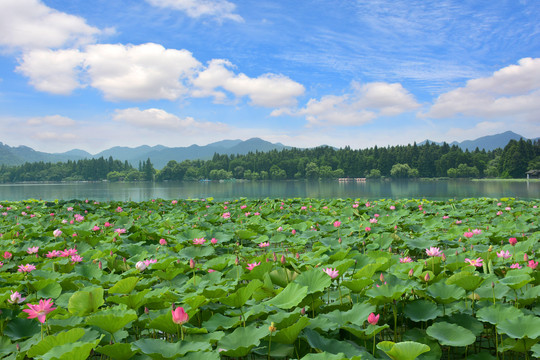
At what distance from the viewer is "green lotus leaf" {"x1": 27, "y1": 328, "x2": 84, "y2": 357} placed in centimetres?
173

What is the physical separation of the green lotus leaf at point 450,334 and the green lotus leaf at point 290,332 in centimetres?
76

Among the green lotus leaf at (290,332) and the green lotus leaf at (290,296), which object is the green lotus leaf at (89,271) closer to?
the green lotus leaf at (290,296)

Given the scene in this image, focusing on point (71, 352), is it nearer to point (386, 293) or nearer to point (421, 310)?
point (386, 293)

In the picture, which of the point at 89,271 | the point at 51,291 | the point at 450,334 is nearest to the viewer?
the point at 450,334

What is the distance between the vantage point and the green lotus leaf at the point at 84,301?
2219 millimetres

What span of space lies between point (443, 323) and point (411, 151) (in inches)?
4757

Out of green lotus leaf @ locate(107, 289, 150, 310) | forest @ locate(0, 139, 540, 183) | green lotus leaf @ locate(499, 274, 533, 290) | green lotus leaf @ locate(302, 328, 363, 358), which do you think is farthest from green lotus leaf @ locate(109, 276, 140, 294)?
forest @ locate(0, 139, 540, 183)

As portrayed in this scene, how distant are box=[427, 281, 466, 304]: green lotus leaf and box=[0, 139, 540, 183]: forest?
10046 cm

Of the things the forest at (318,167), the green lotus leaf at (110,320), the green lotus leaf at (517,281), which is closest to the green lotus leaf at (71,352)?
the green lotus leaf at (110,320)

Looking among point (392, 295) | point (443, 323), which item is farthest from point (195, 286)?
point (443, 323)

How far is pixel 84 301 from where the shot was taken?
2.23m

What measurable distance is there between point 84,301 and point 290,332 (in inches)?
54.3

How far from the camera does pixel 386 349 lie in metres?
1.65

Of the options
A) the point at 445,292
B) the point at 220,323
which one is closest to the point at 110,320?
the point at 220,323
